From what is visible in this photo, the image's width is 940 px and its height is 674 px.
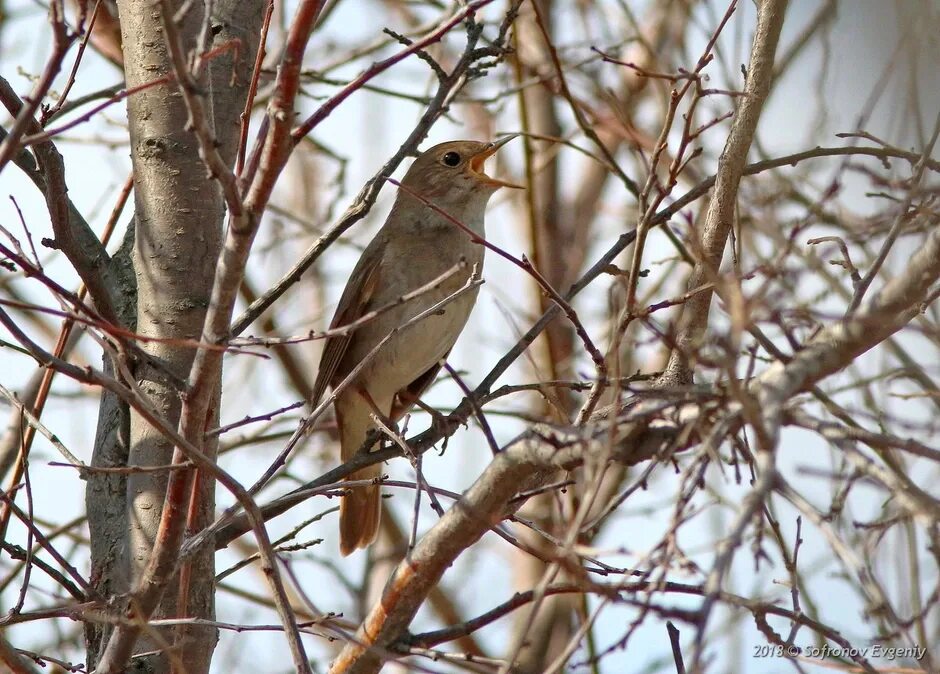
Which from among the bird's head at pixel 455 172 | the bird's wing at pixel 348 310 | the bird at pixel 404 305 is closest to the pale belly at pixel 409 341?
the bird at pixel 404 305

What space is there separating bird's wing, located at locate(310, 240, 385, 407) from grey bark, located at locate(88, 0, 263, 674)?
180 cm

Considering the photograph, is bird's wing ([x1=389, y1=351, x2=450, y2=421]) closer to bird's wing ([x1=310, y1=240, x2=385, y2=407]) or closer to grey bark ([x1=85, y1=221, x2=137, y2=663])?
bird's wing ([x1=310, y1=240, x2=385, y2=407])

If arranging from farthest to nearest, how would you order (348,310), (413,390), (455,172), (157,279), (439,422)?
(413,390)
(455,172)
(348,310)
(439,422)
(157,279)

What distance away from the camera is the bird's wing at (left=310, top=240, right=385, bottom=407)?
541 centimetres

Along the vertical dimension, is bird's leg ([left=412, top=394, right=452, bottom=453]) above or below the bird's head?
below

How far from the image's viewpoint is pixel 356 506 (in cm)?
579

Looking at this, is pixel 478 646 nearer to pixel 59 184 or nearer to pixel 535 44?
pixel 535 44

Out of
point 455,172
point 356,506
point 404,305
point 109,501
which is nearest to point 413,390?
point 356,506

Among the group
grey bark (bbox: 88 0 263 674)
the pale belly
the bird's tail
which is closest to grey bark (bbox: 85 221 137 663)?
grey bark (bbox: 88 0 263 674)

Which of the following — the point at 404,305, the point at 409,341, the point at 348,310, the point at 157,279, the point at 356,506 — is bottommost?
the point at 157,279

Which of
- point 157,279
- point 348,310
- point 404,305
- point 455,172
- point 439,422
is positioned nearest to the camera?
point 157,279

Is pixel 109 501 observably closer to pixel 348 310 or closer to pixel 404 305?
pixel 404 305

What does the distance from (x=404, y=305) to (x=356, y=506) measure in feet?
3.95

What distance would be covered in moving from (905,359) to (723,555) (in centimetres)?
363
